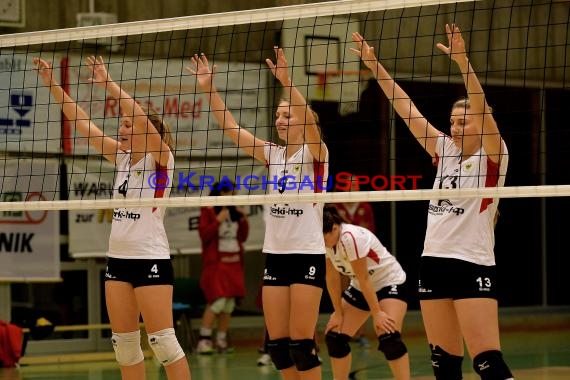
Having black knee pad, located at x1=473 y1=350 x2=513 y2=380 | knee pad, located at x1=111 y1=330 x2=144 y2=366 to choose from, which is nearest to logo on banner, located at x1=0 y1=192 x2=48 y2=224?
knee pad, located at x1=111 y1=330 x2=144 y2=366

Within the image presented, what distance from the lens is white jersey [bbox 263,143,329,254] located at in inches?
272

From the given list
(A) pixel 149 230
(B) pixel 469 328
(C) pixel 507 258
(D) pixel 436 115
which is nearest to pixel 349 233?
(A) pixel 149 230

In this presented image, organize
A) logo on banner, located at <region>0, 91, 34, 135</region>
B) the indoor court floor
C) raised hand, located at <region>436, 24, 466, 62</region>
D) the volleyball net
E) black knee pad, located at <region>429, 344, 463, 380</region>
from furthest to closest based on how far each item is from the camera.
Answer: logo on banner, located at <region>0, 91, 34, 135</region> < the volleyball net < the indoor court floor < black knee pad, located at <region>429, 344, 463, 380</region> < raised hand, located at <region>436, 24, 466, 62</region>

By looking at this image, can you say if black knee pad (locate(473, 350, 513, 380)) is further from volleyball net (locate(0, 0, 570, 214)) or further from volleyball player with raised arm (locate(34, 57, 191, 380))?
volleyball net (locate(0, 0, 570, 214))

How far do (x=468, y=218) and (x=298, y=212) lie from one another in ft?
4.56

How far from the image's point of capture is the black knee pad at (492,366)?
18.4 feet

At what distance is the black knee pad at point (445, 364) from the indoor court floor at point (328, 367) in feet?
12.3

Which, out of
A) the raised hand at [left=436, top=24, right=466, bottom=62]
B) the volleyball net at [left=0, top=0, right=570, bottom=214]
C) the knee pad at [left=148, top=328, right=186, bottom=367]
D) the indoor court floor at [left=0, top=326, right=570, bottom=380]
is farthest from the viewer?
the volleyball net at [left=0, top=0, right=570, bottom=214]

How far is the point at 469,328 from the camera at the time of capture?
5684 mm

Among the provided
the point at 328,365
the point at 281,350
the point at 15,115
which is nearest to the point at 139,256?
the point at 281,350

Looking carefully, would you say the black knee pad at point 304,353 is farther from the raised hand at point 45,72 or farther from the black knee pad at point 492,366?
the raised hand at point 45,72

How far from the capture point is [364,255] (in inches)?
310

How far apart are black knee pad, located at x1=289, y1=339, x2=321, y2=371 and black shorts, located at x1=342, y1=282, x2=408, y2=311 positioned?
1.29 m

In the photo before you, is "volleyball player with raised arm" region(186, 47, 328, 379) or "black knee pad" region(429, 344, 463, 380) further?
"volleyball player with raised arm" region(186, 47, 328, 379)
